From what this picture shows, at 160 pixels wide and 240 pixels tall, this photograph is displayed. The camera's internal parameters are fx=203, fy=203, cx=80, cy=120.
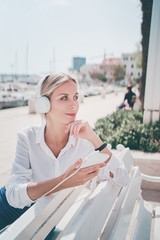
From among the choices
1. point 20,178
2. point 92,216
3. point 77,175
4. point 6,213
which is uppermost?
point 77,175

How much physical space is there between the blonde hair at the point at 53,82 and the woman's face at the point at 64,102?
0.09 ft

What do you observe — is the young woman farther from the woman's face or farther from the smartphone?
the smartphone

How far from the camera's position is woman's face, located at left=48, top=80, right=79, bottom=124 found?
158cm

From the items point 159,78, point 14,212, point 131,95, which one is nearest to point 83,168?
point 14,212

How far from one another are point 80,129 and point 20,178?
1.89 feet

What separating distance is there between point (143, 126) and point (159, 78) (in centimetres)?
123

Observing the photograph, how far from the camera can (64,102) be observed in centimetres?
158

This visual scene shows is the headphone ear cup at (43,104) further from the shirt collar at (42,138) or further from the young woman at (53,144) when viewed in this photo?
the shirt collar at (42,138)

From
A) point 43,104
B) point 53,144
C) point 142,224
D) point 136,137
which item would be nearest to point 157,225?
point 142,224

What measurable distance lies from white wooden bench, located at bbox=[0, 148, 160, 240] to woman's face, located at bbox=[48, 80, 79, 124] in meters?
0.55

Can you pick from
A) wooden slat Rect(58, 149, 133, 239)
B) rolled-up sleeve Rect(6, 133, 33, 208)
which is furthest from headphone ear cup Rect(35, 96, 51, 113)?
wooden slat Rect(58, 149, 133, 239)

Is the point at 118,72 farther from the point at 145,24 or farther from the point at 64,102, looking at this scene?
the point at 64,102

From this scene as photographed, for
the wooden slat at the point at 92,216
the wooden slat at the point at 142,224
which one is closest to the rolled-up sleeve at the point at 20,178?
the wooden slat at the point at 92,216

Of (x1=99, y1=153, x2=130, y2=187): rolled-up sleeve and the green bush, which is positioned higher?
(x1=99, y1=153, x2=130, y2=187): rolled-up sleeve
